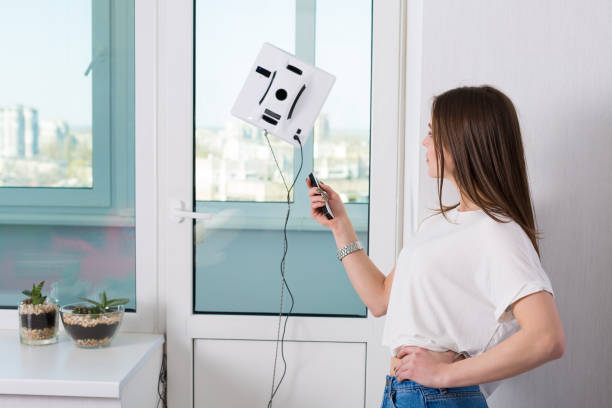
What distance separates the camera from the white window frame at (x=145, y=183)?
177 cm

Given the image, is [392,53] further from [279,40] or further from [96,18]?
[96,18]

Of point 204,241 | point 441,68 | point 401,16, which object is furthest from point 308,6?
point 204,241

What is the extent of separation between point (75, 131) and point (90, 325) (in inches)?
24.5

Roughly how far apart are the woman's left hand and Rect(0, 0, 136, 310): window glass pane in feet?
3.44

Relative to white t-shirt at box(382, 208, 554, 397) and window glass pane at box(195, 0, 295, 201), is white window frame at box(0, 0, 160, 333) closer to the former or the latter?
window glass pane at box(195, 0, 295, 201)

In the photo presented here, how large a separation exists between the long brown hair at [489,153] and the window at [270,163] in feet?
2.13

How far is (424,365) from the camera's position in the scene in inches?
43.1

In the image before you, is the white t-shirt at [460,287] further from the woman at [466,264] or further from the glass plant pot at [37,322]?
the glass plant pot at [37,322]

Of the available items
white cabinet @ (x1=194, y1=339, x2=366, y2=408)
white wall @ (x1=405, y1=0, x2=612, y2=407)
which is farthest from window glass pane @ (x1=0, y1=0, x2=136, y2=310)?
white wall @ (x1=405, y1=0, x2=612, y2=407)

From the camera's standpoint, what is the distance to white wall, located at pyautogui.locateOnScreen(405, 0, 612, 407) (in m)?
1.52

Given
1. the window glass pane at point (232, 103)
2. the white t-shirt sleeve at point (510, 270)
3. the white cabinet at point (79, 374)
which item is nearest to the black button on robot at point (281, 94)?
the window glass pane at point (232, 103)

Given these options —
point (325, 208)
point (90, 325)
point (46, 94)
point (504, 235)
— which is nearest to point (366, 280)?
point (325, 208)

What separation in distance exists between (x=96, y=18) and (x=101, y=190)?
55 centimetres

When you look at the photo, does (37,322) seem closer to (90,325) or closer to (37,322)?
(37,322)
